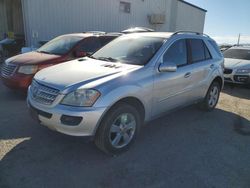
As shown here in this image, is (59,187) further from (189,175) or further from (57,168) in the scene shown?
(189,175)

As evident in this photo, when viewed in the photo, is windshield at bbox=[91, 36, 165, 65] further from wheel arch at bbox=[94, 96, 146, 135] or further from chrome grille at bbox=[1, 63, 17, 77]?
chrome grille at bbox=[1, 63, 17, 77]

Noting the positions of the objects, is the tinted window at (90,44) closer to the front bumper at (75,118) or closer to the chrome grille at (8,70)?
the chrome grille at (8,70)

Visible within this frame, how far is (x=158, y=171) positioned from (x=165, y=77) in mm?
1484

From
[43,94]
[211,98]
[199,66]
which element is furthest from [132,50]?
[211,98]

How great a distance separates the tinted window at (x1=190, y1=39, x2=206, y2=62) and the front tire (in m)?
1.92

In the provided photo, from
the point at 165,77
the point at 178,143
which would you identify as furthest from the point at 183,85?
the point at 178,143

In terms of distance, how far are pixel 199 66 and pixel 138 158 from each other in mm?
2336

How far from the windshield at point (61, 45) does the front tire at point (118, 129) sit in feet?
11.5

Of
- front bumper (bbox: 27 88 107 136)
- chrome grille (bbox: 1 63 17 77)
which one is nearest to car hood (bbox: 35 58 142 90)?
front bumper (bbox: 27 88 107 136)

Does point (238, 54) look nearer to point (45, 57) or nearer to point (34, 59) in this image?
point (45, 57)

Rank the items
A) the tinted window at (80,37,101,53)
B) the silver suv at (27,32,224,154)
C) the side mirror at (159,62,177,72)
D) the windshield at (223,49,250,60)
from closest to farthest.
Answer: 1. the silver suv at (27,32,224,154)
2. the side mirror at (159,62,177,72)
3. the tinted window at (80,37,101,53)
4. the windshield at (223,49,250,60)

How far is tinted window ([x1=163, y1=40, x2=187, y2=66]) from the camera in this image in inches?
155

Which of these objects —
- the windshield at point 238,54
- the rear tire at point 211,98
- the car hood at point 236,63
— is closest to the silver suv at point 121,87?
the rear tire at point 211,98

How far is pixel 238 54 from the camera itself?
9281mm
